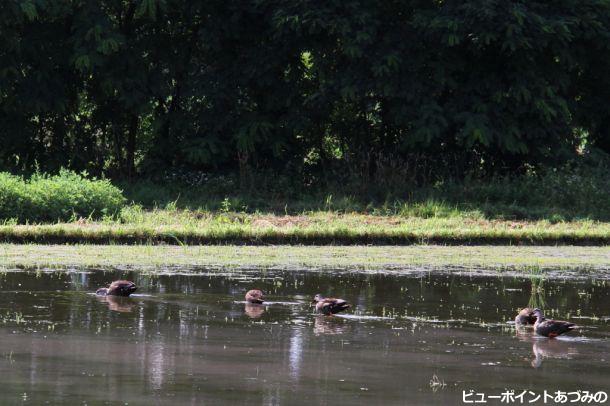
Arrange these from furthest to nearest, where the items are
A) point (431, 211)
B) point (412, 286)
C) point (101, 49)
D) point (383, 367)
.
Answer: point (101, 49)
point (431, 211)
point (412, 286)
point (383, 367)

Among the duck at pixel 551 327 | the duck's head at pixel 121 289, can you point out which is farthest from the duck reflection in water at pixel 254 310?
the duck at pixel 551 327

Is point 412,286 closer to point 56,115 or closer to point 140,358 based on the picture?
point 140,358

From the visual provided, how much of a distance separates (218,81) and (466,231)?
30.2 ft

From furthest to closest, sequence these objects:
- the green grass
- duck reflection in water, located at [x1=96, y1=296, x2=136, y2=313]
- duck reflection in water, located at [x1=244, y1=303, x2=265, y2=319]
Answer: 1. the green grass
2. duck reflection in water, located at [x1=96, y1=296, x2=136, y2=313]
3. duck reflection in water, located at [x1=244, y1=303, x2=265, y2=319]

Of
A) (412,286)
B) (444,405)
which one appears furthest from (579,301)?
(444,405)

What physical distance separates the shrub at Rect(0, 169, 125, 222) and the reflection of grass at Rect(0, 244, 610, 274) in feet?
11.3

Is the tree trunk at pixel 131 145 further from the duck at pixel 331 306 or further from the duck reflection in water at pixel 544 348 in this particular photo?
the duck reflection in water at pixel 544 348

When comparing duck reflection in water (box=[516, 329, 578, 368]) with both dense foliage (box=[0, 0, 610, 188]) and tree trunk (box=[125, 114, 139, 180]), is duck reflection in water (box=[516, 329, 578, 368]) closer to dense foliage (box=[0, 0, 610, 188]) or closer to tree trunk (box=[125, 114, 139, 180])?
dense foliage (box=[0, 0, 610, 188])

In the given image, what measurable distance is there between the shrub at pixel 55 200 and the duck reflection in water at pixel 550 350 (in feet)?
42.7

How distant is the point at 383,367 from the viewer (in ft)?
30.0

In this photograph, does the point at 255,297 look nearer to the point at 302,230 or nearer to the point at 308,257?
the point at 308,257

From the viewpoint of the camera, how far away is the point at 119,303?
12.5m

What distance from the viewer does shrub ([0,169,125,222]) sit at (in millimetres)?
21906

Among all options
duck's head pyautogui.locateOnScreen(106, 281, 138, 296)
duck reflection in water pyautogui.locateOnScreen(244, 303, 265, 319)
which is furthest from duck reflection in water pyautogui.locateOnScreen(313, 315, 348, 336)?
duck's head pyautogui.locateOnScreen(106, 281, 138, 296)
